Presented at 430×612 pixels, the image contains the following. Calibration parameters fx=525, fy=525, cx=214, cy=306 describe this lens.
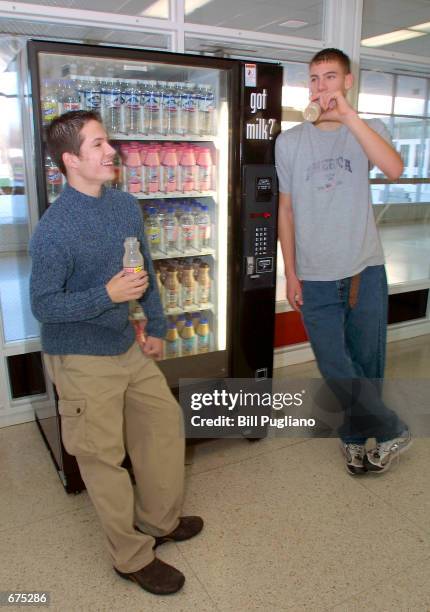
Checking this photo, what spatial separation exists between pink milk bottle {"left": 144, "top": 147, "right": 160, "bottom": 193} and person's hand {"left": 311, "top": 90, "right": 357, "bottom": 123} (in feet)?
2.82

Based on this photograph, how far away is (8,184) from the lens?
289 cm

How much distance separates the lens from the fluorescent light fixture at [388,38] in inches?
148

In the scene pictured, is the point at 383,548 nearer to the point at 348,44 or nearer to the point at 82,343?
the point at 82,343

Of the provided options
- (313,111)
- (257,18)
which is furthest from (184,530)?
(257,18)

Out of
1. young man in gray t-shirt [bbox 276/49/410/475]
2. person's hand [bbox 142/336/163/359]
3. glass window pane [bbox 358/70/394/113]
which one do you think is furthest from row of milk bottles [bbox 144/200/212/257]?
glass window pane [bbox 358/70/394/113]

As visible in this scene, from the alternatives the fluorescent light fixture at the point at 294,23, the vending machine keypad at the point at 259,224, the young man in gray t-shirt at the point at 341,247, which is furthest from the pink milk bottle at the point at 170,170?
the fluorescent light fixture at the point at 294,23

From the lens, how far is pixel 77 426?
175cm

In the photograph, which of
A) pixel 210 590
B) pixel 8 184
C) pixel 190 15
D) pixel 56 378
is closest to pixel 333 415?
pixel 210 590

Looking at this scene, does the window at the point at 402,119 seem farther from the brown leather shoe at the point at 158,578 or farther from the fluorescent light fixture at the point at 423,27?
the brown leather shoe at the point at 158,578

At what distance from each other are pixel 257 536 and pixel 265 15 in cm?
315

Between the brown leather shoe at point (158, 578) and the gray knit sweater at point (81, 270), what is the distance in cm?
81

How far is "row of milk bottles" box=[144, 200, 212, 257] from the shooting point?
112 inches

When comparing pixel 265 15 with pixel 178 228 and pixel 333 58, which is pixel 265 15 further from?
pixel 178 228

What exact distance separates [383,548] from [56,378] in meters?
1.47
